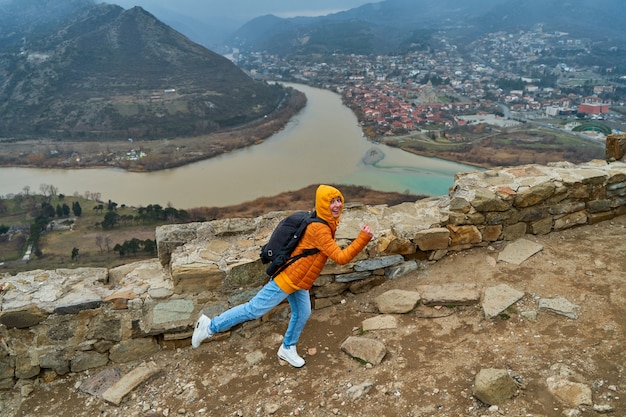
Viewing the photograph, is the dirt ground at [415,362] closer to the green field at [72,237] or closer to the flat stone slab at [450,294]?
the flat stone slab at [450,294]

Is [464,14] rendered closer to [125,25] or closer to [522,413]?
[125,25]

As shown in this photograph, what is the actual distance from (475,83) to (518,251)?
79784mm

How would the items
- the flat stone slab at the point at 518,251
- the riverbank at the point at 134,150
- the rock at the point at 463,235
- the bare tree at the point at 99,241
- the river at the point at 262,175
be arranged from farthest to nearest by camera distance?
the riverbank at the point at 134,150 < the river at the point at 262,175 < the bare tree at the point at 99,241 < the rock at the point at 463,235 < the flat stone slab at the point at 518,251

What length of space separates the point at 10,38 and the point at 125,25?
23554 mm

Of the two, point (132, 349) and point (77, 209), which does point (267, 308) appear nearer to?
point (132, 349)

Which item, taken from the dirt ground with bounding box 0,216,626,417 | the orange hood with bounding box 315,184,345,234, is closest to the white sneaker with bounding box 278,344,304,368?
the dirt ground with bounding box 0,216,626,417

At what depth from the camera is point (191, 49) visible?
78.8m

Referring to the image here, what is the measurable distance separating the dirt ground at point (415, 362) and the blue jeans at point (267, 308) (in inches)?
15.5

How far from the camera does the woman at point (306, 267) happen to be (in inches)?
114

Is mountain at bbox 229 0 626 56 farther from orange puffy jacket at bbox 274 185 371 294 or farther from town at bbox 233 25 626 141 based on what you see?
orange puffy jacket at bbox 274 185 371 294

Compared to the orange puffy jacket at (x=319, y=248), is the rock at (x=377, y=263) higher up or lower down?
lower down

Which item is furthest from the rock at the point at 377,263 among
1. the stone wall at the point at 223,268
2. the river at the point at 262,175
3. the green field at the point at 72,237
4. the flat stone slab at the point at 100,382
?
the river at the point at 262,175


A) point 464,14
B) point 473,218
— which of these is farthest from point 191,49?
point 464,14

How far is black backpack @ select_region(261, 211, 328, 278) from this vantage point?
2973 millimetres
